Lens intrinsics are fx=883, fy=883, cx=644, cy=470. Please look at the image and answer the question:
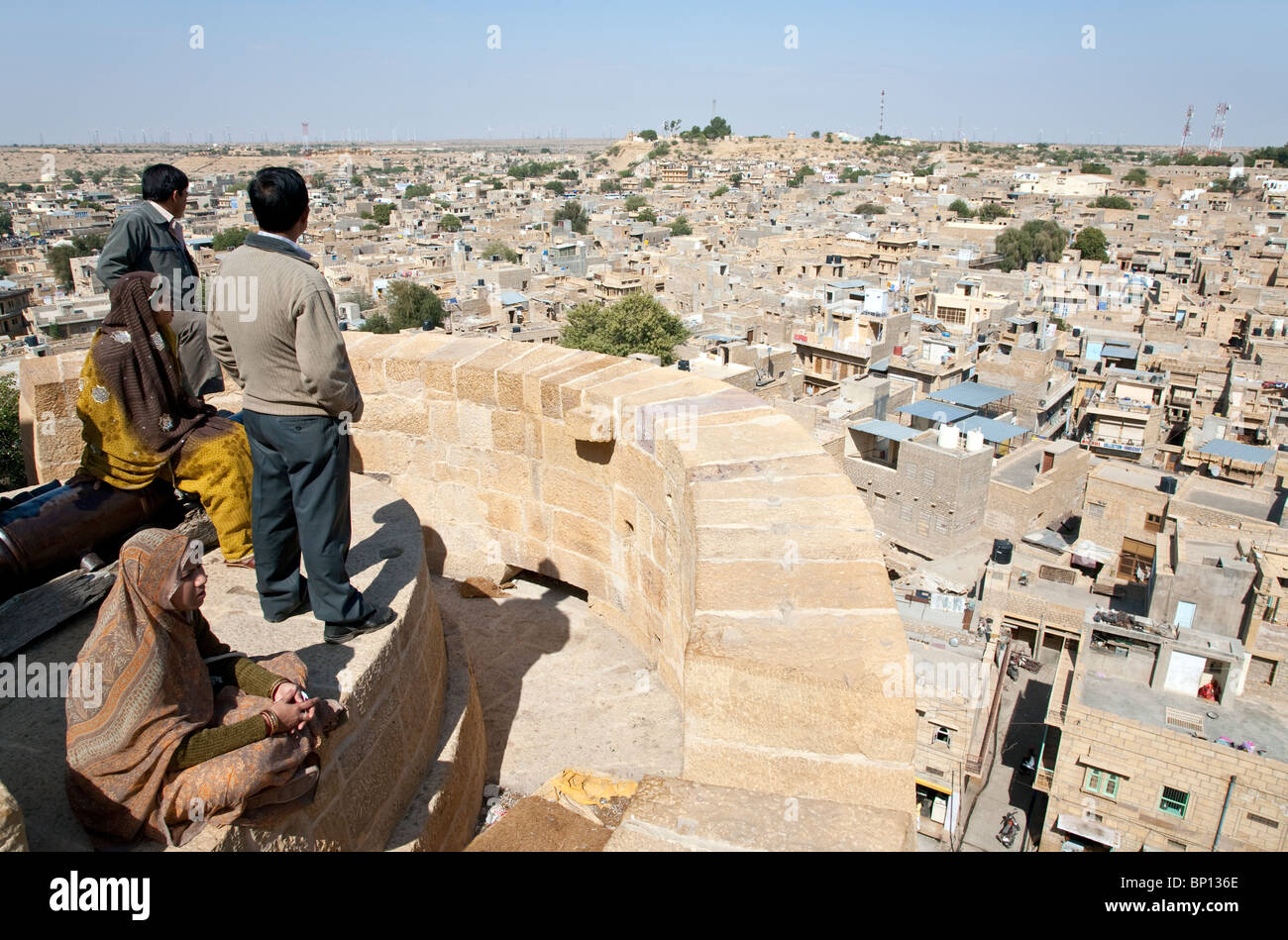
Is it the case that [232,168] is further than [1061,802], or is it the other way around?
[232,168]

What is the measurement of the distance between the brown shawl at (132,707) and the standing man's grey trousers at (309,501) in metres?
0.54

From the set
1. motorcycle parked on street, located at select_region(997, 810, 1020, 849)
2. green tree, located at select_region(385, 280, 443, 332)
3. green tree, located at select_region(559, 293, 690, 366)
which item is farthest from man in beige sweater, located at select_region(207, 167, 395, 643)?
green tree, located at select_region(385, 280, 443, 332)

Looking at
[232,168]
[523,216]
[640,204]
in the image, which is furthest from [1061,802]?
[232,168]

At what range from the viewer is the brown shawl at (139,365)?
2518 mm

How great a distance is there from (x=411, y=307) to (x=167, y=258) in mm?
34543

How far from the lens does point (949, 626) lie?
592 inches

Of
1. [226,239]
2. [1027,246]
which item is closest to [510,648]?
[226,239]

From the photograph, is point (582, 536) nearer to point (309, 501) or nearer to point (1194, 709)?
point (309, 501)

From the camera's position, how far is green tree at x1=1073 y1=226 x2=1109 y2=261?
178ft

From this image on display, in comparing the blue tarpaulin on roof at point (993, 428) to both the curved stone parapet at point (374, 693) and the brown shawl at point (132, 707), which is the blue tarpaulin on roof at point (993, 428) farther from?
the brown shawl at point (132, 707)

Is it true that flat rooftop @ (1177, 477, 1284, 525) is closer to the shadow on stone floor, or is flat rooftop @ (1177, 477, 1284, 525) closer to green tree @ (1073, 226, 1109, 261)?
the shadow on stone floor

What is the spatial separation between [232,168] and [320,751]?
449 ft

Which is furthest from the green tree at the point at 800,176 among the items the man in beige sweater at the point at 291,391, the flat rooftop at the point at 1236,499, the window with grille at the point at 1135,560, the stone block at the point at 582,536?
A: the man in beige sweater at the point at 291,391
